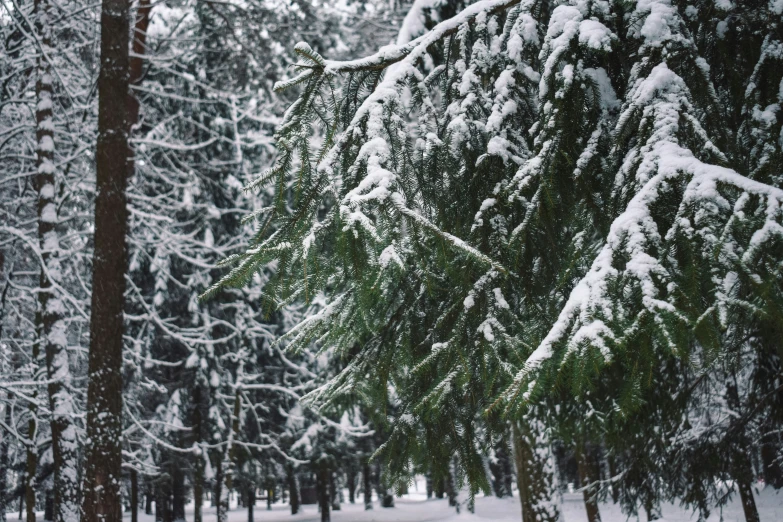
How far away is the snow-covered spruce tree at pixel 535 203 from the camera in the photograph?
2.15 metres

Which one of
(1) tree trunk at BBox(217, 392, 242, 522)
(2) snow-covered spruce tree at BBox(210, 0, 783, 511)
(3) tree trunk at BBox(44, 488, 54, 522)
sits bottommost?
(3) tree trunk at BBox(44, 488, 54, 522)

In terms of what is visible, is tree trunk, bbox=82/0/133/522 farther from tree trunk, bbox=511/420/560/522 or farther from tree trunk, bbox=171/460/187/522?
tree trunk, bbox=171/460/187/522

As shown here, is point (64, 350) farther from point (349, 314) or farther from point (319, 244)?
point (319, 244)

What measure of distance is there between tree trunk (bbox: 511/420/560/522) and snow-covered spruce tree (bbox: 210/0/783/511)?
3419mm

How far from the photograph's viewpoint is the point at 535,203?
294 cm

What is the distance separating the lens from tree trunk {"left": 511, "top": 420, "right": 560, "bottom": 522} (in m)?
Result: 7.12

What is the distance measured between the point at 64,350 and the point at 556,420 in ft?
20.6

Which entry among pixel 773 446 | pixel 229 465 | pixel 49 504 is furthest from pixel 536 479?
pixel 49 504

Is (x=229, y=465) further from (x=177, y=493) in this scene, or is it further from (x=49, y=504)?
(x=49, y=504)

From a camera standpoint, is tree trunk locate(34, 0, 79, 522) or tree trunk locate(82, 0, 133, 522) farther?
tree trunk locate(34, 0, 79, 522)

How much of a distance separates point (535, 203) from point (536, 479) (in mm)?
5394

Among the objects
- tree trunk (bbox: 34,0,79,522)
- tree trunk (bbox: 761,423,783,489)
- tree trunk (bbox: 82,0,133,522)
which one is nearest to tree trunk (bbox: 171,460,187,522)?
tree trunk (bbox: 34,0,79,522)

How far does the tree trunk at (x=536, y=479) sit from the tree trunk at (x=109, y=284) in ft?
15.0

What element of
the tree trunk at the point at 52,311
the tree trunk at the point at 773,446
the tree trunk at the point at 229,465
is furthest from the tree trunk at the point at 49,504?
the tree trunk at the point at 773,446
